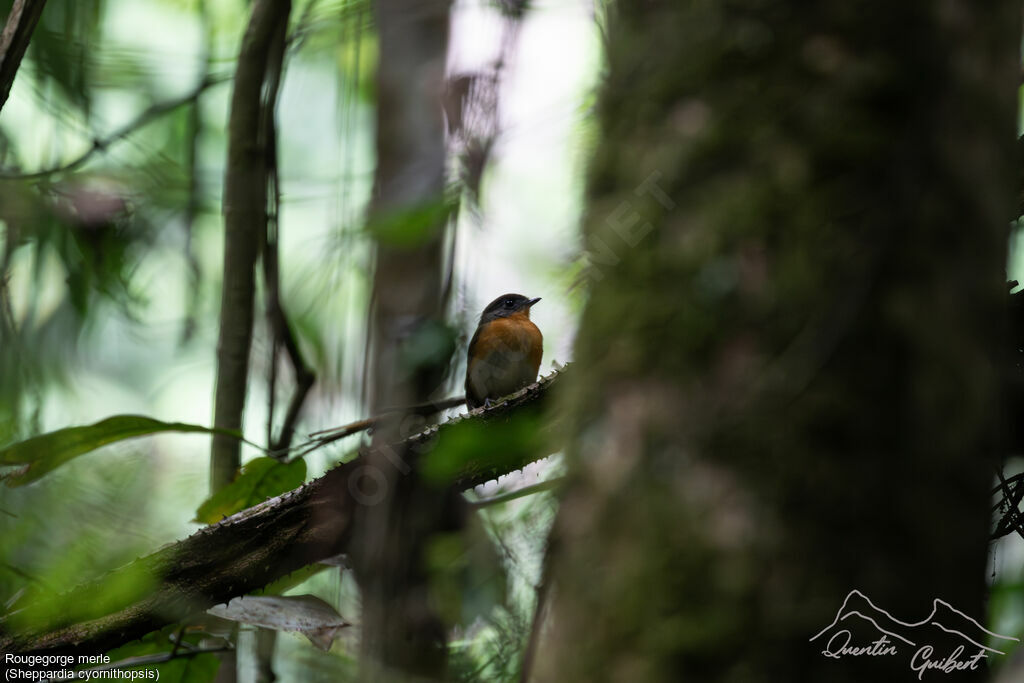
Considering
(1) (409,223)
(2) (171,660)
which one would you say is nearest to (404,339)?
(1) (409,223)

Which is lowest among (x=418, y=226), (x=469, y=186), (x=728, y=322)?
(x=728, y=322)

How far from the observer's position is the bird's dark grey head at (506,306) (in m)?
5.83

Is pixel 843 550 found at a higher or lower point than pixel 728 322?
lower

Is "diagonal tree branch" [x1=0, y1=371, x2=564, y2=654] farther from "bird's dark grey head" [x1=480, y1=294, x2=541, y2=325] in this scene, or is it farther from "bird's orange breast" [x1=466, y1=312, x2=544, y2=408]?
"bird's dark grey head" [x1=480, y1=294, x2=541, y2=325]

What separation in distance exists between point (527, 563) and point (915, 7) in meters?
2.28

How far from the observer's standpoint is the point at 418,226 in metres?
1.78

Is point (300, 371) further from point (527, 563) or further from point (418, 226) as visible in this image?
point (418, 226)

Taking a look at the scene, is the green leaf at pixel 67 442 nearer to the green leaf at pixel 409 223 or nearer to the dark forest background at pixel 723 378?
the dark forest background at pixel 723 378

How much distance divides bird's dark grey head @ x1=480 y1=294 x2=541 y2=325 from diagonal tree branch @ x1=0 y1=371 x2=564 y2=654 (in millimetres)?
3354

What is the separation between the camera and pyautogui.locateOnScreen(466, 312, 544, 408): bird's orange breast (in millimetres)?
5441

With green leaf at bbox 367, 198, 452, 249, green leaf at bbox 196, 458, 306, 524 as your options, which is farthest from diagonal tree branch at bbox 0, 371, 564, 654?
green leaf at bbox 367, 198, 452, 249

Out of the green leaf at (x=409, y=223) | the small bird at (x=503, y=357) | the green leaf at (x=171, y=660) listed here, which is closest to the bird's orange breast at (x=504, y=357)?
the small bird at (x=503, y=357)

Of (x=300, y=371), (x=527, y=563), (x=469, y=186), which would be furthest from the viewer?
(x=300, y=371)

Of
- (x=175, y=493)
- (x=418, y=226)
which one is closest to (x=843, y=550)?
(x=418, y=226)
